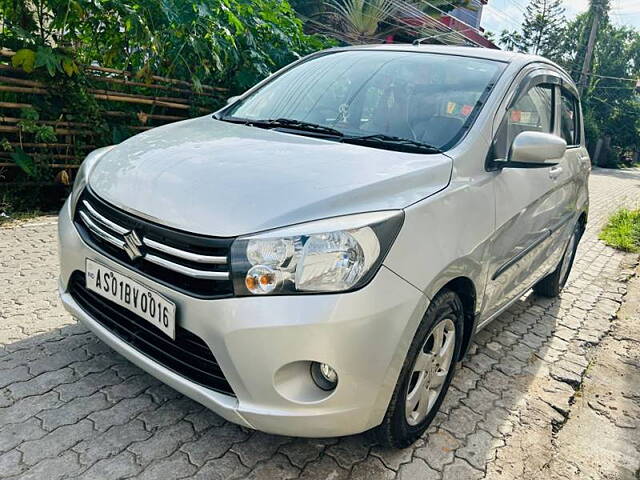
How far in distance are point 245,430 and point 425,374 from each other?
0.80 metres

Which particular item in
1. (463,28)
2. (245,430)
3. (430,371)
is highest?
(463,28)

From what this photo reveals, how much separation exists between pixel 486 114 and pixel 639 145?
3509cm

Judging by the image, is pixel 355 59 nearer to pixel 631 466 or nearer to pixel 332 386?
pixel 332 386

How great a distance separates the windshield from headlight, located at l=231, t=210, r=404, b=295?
89 centimetres

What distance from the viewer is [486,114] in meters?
2.52

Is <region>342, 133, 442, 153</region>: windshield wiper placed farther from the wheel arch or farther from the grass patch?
the grass patch

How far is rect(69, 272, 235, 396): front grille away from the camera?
1836 mm

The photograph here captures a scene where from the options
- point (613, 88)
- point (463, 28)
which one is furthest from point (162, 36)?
point (613, 88)

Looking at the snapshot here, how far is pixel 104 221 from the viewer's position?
82.0 inches

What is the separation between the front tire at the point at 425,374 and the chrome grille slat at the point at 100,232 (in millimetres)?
1181

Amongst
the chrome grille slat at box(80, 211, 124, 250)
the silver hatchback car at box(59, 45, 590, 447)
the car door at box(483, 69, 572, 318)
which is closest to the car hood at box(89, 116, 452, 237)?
the silver hatchback car at box(59, 45, 590, 447)

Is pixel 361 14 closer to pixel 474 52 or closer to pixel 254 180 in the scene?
pixel 474 52

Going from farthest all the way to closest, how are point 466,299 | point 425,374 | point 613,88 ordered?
point 613,88, point 466,299, point 425,374

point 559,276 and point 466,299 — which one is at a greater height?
point 466,299
